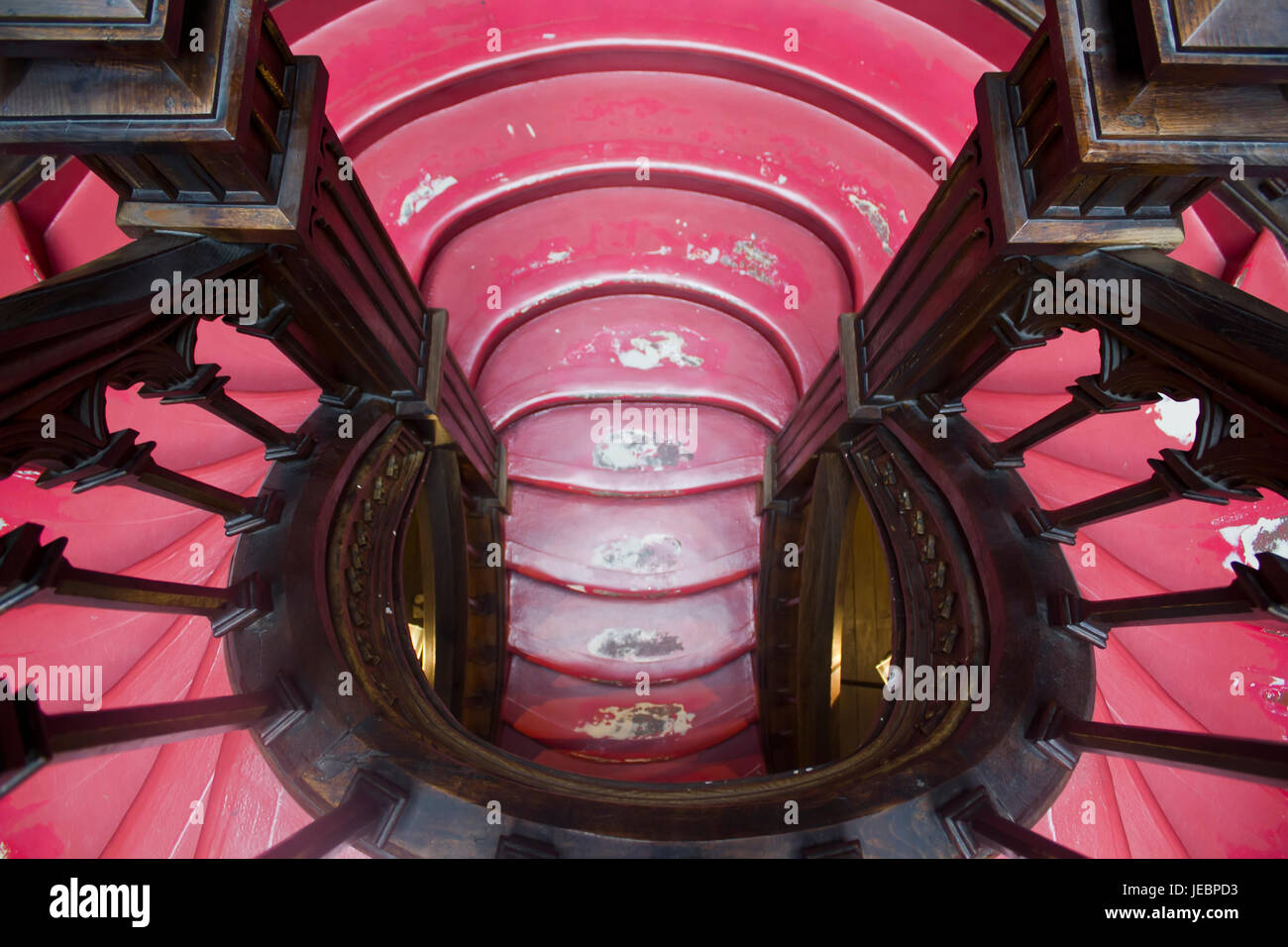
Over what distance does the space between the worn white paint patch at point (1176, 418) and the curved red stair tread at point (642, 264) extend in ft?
5.91

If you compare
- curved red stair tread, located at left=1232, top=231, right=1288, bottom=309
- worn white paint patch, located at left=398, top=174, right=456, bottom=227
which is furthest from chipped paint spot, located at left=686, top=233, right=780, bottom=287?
curved red stair tread, located at left=1232, top=231, right=1288, bottom=309

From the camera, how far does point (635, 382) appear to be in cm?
→ 589

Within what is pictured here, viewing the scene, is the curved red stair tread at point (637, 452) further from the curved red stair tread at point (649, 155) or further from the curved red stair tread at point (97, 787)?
the curved red stair tread at point (97, 787)

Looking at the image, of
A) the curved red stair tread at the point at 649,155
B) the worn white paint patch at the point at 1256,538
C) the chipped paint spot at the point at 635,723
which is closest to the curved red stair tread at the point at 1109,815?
the worn white paint patch at the point at 1256,538

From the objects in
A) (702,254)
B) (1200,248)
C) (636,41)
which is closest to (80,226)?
(636,41)

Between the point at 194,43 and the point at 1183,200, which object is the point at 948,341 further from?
the point at 194,43

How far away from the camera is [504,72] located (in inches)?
141

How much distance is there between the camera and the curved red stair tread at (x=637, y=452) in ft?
19.7

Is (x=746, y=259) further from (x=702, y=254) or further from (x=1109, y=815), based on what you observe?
(x=1109, y=815)

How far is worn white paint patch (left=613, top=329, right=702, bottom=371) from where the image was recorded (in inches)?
223

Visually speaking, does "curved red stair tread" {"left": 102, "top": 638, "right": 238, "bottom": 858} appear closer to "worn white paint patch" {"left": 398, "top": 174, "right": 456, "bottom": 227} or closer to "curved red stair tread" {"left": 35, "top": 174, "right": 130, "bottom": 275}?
"curved red stair tread" {"left": 35, "top": 174, "right": 130, "bottom": 275}

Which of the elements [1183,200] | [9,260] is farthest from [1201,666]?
[9,260]

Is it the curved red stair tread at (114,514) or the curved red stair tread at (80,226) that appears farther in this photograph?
the curved red stair tread at (114,514)

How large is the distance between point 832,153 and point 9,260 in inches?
142
